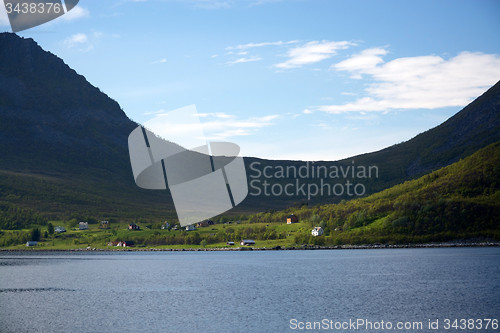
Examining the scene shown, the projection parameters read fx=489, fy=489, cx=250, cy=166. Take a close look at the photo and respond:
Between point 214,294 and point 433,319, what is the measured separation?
25103mm

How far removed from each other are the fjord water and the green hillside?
39.5 meters

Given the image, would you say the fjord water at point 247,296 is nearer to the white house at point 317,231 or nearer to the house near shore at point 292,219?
the white house at point 317,231

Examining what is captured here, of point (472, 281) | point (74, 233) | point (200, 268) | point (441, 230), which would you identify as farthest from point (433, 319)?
point (74, 233)

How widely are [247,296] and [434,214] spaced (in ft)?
292

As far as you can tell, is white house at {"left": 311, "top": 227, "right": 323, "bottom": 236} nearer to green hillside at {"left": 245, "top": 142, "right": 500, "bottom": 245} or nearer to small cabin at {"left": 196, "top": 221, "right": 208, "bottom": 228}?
green hillside at {"left": 245, "top": 142, "right": 500, "bottom": 245}

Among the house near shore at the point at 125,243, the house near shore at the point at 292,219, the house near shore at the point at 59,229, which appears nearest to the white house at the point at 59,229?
the house near shore at the point at 59,229

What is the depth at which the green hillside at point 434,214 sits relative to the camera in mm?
124250

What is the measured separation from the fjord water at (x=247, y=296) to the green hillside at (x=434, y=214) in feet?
130

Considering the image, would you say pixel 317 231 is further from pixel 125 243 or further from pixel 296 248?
pixel 125 243

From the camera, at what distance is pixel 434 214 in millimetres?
128250

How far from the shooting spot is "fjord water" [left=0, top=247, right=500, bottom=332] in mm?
40594

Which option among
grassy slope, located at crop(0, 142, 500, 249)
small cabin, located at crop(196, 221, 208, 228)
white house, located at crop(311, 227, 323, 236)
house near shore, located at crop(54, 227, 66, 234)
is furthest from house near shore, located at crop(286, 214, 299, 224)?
house near shore, located at crop(54, 227, 66, 234)

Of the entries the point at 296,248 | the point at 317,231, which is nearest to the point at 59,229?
the point at 296,248

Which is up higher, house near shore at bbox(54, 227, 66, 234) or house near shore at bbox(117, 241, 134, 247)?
house near shore at bbox(54, 227, 66, 234)
